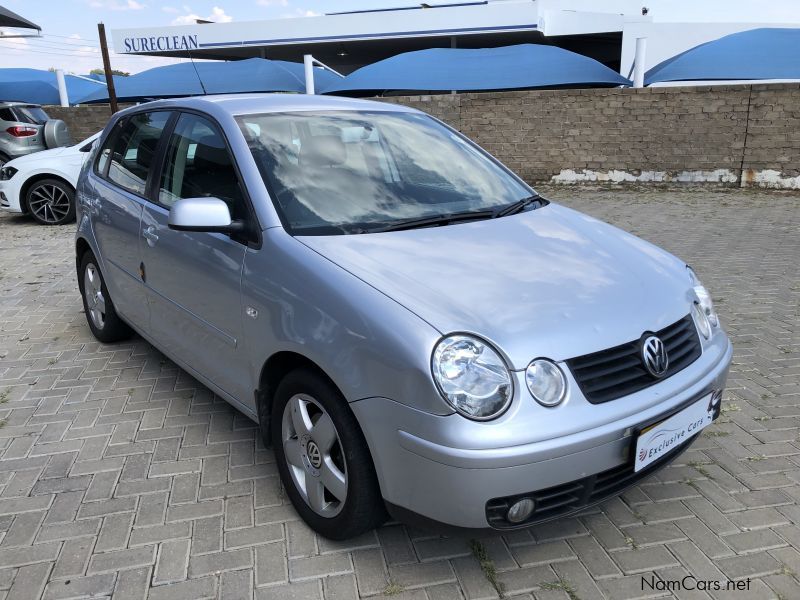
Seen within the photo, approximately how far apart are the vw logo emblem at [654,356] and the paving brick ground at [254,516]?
742mm

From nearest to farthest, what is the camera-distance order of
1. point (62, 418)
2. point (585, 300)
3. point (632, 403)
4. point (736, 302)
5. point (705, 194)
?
point (632, 403) < point (585, 300) < point (62, 418) < point (736, 302) < point (705, 194)

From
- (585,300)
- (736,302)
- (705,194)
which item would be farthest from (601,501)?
(705,194)

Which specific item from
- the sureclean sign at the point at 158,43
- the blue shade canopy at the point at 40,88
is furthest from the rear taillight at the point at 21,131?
the sureclean sign at the point at 158,43

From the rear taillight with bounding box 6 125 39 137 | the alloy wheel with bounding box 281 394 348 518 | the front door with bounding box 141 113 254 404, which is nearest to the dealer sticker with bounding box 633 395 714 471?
the alloy wheel with bounding box 281 394 348 518

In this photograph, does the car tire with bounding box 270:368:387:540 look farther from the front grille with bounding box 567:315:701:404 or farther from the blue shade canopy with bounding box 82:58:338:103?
the blue shade canopy with bounding box 82:58:338:103

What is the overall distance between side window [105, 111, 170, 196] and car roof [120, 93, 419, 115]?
184 millimetres

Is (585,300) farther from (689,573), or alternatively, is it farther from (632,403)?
(689,573)

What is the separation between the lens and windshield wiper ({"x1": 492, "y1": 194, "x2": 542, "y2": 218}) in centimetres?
313

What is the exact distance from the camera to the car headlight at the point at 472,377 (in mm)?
2010

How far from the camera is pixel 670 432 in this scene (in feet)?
7.64

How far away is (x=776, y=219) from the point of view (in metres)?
9.71

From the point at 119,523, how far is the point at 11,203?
8.95 m

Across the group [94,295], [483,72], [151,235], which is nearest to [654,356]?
[151,235]

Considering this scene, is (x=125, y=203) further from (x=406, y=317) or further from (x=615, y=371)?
(x=615, y=371)
